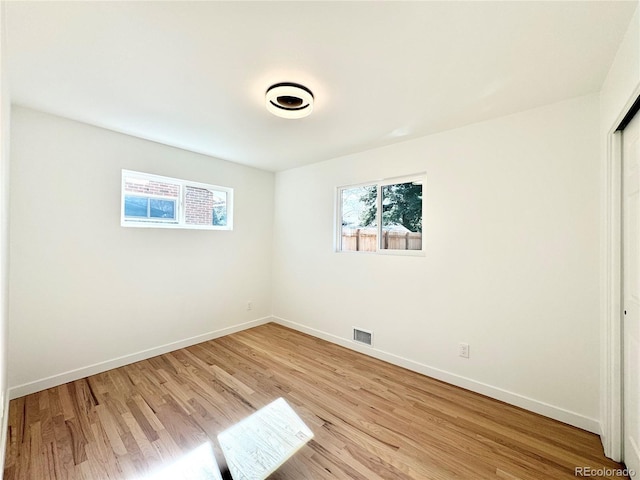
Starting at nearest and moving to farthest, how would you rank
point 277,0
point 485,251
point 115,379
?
point 277,0, point 485,251, point 115,379

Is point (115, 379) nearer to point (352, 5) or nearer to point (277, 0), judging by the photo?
point (277, 0)

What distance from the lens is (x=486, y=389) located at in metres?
2.27

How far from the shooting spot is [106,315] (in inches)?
103

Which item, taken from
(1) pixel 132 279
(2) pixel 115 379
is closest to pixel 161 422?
(2) pixel 115 379

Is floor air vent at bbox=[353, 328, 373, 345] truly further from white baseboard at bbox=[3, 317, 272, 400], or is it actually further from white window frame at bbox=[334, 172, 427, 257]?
white baseboard at bbox=[3, 317, 272, 400]

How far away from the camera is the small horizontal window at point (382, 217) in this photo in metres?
2.83

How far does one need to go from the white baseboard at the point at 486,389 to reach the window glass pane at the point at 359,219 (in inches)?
47.6

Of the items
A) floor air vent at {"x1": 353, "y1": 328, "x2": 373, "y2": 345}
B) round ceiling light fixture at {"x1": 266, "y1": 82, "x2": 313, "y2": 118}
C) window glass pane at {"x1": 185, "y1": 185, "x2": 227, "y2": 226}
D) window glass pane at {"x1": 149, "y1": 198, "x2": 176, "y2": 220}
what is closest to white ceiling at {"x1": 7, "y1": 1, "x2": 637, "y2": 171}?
round ceiling light fixture at {"x1": 266, "y1": 82, "x2": 313, "y2": 118}

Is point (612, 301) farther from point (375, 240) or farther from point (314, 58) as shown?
point (314, 58)

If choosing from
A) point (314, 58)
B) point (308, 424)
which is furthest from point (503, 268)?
point (314, 58)

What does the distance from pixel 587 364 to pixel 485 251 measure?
3.33 feet

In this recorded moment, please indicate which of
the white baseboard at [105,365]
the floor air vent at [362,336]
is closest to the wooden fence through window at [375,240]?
the floor air vent at [362,336]

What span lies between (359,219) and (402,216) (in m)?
0.58

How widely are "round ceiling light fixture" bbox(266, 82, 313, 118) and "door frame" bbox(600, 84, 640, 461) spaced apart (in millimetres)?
1902
